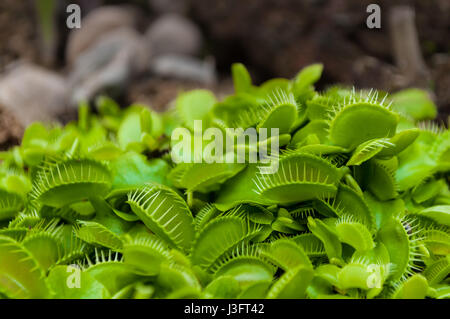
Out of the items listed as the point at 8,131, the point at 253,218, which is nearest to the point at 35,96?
the point at 8,131

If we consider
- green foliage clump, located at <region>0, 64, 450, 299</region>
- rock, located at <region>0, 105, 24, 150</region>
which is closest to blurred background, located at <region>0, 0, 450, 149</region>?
rock, located at <region>0, 105, 24, 150</region>

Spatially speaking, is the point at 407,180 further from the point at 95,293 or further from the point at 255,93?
the point at 95,293

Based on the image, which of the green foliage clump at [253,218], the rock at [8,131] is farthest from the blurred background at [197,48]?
the green foliage clump at [253,218]

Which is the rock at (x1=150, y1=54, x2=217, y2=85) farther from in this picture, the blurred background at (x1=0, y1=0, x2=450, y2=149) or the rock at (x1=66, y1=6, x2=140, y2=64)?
the rock at (x1=66, y1=6, x2=140, y2=64)

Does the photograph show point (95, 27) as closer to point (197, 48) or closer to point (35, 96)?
point (197, 48)

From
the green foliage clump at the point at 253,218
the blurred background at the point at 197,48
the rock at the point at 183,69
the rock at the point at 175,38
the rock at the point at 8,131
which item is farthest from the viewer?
the rock at the point at 175,38

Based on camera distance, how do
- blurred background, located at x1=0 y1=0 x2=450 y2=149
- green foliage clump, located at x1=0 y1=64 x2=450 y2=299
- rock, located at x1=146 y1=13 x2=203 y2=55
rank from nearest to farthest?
1. green foliage clump, located at x1=0 y1=64 x2=450 y2=299
2. blurred background, located at x1=0 y1=0 x2=450 y2=149
3. rock, located at x1=146 y1=13 x2=203 y2=55

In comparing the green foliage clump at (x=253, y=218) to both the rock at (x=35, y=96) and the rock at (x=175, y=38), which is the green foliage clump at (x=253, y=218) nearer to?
the rock at (x=35, y=96)
